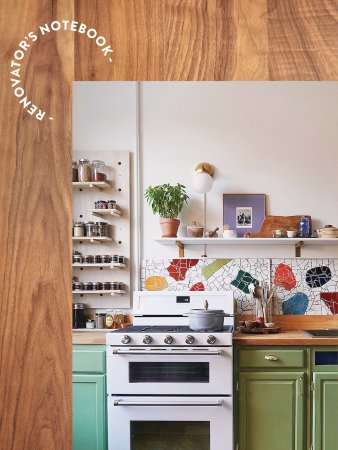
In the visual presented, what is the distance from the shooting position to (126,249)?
1.90 m

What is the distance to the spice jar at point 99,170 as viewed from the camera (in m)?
1.74

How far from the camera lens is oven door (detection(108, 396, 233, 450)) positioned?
188 cm

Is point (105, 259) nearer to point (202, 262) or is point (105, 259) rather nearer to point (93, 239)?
point (93, 239)

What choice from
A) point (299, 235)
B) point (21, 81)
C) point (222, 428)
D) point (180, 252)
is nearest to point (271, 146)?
point (299, 235)

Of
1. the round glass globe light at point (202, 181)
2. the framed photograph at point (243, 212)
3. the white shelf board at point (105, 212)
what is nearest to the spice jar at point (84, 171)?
the white shelf board at point (105, 212)

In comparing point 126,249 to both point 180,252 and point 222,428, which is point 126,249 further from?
point 222,428

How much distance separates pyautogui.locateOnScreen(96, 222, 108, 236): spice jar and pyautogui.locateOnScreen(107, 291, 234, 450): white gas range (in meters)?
0.30

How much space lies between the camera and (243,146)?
198 centimetres

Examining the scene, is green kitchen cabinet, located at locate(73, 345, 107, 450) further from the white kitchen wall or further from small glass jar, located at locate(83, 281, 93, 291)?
the white kitchen wall

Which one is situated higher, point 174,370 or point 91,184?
point 91,184

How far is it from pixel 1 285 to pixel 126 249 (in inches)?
20.3

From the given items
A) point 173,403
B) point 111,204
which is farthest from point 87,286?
point 173,403

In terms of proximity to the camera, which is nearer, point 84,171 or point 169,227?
point 84,171

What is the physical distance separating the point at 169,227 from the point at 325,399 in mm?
885
